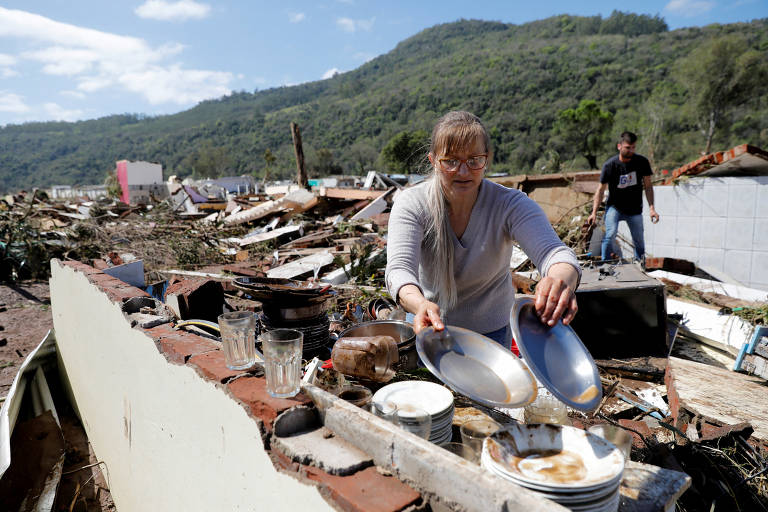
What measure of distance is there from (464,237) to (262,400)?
1.16 m

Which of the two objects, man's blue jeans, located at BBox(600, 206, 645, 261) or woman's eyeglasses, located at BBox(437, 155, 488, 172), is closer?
woman's eyeglasses, located at BBox(437, 155, 488, 172)

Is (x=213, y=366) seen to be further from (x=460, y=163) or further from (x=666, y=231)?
(x=666, y=231)

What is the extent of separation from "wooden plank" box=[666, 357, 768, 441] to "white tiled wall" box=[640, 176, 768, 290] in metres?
3.32

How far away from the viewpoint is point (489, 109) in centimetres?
5994

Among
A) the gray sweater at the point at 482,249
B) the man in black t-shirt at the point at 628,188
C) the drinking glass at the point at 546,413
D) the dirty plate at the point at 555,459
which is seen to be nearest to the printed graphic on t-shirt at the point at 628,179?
the man in black t-shirt at the point at 628,188

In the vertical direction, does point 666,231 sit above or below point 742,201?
below

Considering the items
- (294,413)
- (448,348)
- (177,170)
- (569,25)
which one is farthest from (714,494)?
(569,25)

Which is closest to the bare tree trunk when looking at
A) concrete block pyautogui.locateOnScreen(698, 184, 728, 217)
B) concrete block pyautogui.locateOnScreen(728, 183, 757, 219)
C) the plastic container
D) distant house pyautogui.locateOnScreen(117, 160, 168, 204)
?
concrete block pyautogui.locateOnScreen(698, 184, 728, 217)

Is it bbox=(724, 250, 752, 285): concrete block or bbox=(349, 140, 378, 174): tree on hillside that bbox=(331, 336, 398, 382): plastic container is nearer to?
bbox=(724, 250, 752, 285): concrete block

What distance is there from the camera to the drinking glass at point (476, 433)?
119 cm

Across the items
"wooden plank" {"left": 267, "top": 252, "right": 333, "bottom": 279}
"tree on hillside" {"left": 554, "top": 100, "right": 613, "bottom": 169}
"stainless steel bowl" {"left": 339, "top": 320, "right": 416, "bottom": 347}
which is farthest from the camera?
"tree on hillside" {"left": 554, "top": 100, "right": 613, "bottom": 169}

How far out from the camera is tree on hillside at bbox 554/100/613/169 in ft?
112

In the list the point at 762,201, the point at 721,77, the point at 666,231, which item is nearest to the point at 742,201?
the point at 762,201

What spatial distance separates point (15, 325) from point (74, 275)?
380 cm
